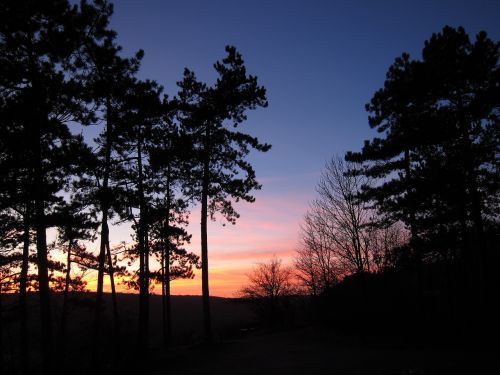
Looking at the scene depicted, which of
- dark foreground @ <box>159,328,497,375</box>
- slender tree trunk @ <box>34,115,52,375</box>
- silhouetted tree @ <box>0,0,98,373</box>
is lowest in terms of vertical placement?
dark foreground @ <box>159,328,497,375</box>

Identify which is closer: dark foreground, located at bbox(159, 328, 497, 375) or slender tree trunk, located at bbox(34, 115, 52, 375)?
slender tree trunk, located at bbox(34, 115, 52, 375)

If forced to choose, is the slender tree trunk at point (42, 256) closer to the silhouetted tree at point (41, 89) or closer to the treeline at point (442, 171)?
the silhouetted tree at point (41, 89)

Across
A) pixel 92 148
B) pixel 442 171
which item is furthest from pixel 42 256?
pixel 442 171

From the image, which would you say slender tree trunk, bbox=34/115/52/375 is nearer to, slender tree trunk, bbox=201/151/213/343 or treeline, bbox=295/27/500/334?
slender tree trunk, bbox=201/151/213/343

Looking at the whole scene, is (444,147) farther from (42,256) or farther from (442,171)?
(42,256)

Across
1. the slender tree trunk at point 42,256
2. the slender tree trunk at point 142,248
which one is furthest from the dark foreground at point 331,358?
the slender tree trunk at point 42,256

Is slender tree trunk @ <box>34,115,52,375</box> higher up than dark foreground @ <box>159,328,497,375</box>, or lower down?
higher up

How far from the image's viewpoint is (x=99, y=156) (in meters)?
15.4

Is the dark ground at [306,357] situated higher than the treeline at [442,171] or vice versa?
the treeline at [442,171]

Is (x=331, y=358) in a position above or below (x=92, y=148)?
below

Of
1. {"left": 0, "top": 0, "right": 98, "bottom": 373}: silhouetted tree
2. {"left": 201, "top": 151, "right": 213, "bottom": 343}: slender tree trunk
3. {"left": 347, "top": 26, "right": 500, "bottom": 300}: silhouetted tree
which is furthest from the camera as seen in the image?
{"left": 201, "top": 151, "right": 213, "bottom": 343}: slender tree trunk

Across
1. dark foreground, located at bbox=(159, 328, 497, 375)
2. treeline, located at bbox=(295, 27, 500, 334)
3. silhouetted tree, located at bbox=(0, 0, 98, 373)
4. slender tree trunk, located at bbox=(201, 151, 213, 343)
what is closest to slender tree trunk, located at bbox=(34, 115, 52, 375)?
silhouetted tree, located at bbox=(0, 0, 98, 373)

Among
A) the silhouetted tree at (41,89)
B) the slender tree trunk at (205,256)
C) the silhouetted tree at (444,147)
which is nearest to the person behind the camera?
the silhouetted tree at (41,89)

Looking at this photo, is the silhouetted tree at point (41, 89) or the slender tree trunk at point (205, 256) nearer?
the silhouetted tree at point (41, 89)
